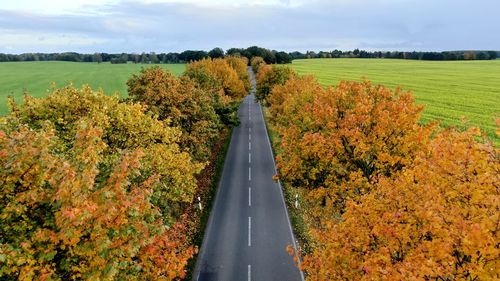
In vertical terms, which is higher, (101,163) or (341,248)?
(101,163)

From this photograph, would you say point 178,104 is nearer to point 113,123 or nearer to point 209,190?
point 209,190

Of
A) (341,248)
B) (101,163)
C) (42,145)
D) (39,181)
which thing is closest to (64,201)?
(39,181)

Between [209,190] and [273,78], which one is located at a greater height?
[273,78]

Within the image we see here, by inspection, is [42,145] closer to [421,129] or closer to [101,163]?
[101,163]

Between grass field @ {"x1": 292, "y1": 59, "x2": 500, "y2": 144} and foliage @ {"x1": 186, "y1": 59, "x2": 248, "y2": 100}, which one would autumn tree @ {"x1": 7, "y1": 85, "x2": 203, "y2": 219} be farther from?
foliage @ {"x1": 186, "y1": 59, "x2": 248, "y2": 100}

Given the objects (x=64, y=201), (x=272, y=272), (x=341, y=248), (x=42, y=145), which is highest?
(x=42, y=145)

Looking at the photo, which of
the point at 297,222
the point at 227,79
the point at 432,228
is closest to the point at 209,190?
the point at 297,222

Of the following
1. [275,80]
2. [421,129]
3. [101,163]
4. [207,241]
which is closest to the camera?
[101,163]
